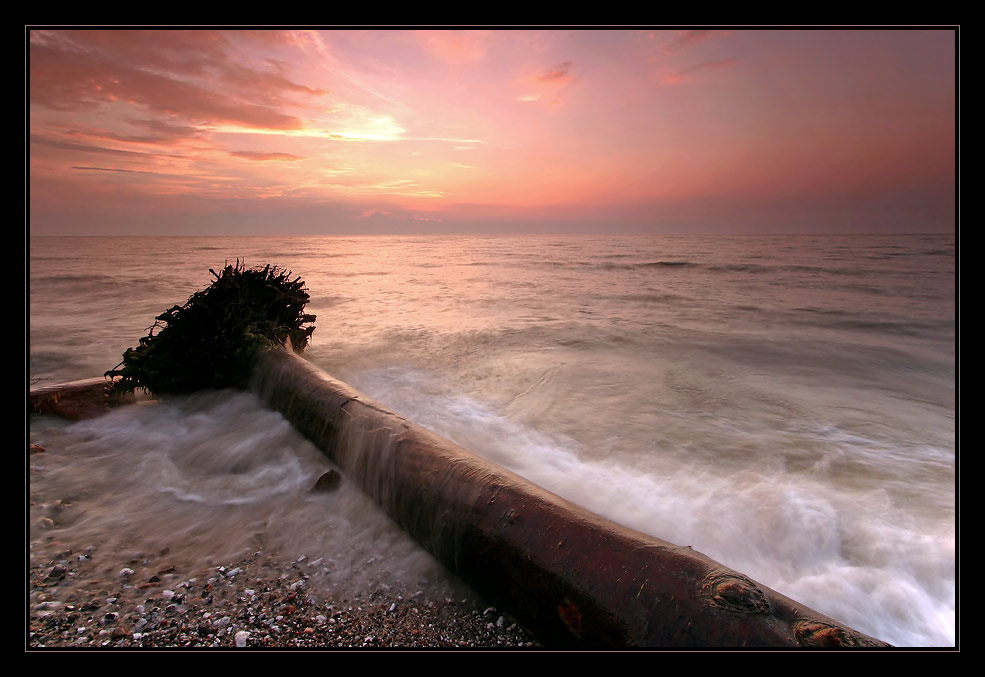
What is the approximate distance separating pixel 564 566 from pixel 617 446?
2.66 m

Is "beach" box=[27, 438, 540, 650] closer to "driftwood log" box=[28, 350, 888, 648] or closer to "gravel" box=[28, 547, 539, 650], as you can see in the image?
"gravel" box=[28, 547, 539, 650]

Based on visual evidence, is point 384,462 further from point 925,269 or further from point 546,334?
point 925,269

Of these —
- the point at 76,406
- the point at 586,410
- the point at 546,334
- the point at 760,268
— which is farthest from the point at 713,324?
the point at 760,268

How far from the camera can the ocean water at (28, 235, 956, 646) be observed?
2541 millimetres

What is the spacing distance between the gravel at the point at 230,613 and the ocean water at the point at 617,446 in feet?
0.57

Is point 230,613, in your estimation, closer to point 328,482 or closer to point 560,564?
point 328,482

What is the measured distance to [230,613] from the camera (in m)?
1.97

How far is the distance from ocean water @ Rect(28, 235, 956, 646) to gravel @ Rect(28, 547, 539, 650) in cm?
18

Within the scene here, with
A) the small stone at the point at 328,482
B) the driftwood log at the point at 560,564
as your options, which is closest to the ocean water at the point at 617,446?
the small stone at the point at 328,482

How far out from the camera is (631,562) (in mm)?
1677

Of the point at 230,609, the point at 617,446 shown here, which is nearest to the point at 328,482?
the point at 230,609

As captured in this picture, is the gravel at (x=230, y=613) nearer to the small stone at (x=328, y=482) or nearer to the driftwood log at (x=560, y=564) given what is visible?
the driftwood log at (x=560, y=564)

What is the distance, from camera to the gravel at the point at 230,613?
185cm
